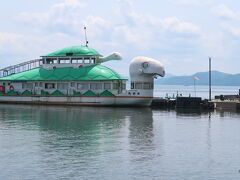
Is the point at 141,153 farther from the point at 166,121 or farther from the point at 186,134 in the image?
the point at 166,121

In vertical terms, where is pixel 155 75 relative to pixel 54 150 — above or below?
above

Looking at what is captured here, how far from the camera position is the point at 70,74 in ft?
265

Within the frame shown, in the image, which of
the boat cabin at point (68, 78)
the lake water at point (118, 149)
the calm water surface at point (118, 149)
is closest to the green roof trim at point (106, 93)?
the boat cabin at point (68, 78)

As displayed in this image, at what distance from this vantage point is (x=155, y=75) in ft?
253

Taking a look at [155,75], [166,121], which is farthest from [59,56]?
[166,121]

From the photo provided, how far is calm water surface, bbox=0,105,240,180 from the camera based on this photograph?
1110 inches

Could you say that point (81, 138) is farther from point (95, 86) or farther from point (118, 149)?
point (95, 86)

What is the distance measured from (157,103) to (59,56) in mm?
17993

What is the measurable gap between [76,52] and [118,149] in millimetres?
47828

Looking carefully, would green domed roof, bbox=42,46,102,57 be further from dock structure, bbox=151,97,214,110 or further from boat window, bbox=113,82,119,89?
dock structure, bbox=151,97,214,110

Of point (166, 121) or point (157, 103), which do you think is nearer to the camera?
point (166, 121)

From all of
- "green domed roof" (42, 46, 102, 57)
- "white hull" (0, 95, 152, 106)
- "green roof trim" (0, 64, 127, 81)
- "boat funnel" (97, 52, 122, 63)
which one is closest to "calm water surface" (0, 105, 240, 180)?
"white hull" (0, 95, 152, 106)

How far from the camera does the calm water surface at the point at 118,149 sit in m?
28.2

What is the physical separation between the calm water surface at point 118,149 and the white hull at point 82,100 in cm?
1932
